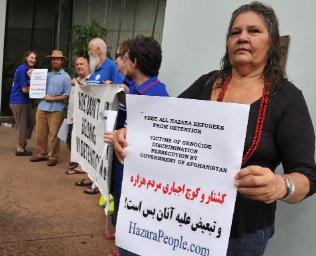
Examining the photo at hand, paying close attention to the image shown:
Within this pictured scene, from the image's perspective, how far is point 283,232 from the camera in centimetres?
264

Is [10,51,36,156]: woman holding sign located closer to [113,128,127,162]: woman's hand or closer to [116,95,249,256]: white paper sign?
[113,128,127,162]: woman's hand

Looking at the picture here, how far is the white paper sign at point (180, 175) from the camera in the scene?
64.6 inches

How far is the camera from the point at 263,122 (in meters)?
1.70

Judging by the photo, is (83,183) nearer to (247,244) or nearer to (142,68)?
(142,68)

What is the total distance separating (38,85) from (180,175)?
560 centimetres

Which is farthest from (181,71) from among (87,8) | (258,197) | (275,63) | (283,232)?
(87,8)

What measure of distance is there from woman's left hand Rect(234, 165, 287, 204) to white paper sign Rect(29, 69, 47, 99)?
18.9 ft

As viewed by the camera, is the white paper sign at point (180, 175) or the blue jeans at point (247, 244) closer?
the white paper sign at point (180, 175)

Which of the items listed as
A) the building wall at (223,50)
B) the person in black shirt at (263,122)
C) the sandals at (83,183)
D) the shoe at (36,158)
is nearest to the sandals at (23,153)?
the shoe at (36,158)

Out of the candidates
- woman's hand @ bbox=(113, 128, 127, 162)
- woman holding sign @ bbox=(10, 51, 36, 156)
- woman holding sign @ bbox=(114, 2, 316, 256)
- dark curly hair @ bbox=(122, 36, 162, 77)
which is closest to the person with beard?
dark curly hair @ bbox=(122, 36, 162, 77)

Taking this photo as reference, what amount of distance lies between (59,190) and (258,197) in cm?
470

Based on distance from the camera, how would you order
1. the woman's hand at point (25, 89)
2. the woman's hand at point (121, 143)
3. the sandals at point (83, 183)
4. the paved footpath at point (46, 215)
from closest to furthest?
1. the woman's hand at point (121, 143)
2. the paved footpath at point (46, 215)
3. the sandals at point (83, 183)
4. the woman's hand at point (25, 89)

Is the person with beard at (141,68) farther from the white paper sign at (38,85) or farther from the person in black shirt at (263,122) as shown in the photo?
the white paper sign at (38,85)

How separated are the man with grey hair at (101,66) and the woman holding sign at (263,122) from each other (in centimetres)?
351
